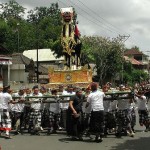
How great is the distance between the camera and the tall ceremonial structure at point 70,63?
31.5 metres

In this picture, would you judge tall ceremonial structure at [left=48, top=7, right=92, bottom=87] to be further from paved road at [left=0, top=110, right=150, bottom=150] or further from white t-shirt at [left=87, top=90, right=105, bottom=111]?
white t-shirt at [left=87, top=90, right=105, bottom=111]

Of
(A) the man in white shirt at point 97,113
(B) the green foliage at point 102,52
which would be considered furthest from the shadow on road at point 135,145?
(B) the green foliage at point 102,52

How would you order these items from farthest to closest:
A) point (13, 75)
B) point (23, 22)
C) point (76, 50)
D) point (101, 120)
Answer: point (23, 22)
point (13, 75)
point (76, 50)
point (101, 120)

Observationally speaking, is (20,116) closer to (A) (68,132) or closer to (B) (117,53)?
(A) (68,132)

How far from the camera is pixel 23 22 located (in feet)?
319

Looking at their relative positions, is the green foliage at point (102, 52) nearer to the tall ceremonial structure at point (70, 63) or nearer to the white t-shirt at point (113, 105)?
the tall ceremonial structure at point (70, 63)

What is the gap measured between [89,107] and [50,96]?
1912 millimetres

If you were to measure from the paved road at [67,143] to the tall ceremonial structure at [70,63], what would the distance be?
1636 centimetres

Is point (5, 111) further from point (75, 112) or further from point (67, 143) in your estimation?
point (67, 143)

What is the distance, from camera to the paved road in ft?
40.8

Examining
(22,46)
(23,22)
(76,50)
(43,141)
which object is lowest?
(43,141)

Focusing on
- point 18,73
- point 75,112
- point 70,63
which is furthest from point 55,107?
point 18,73

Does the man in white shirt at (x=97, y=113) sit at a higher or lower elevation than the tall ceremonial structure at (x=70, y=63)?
lower

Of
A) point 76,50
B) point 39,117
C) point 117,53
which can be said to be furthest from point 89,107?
point 117,53
